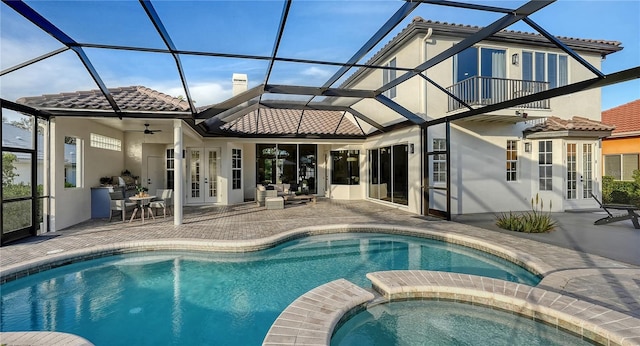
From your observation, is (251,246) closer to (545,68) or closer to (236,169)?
(236,169)

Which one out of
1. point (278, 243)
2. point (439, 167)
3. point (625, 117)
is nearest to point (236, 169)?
point (278, 243)

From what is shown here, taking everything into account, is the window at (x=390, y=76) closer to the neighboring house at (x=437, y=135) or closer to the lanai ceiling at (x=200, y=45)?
the neighboring house at (x=437, y=135)

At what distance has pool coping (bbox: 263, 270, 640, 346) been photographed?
308 cm

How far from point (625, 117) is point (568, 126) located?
29.2ft

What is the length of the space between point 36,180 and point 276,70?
6566 mm

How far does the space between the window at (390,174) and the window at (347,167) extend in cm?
95

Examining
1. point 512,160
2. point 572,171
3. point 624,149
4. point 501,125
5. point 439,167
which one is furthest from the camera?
point 624,149

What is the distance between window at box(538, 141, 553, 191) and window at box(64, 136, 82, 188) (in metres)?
16.0

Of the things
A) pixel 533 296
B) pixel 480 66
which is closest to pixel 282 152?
pixel 480 66

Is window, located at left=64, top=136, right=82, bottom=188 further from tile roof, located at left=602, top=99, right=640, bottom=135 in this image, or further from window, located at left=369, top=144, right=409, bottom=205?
tile roof, located at left=602, top=99, right=640, bottom=135

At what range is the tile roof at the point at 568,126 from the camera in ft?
35.6

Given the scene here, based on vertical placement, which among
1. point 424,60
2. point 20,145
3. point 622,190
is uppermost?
point 424,60

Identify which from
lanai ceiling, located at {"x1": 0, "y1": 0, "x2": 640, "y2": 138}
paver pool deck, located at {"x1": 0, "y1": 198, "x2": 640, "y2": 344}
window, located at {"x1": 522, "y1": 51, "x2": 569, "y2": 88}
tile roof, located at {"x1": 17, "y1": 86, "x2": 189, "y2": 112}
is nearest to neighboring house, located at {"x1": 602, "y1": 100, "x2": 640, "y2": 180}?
window, located at {"x1": 522, "y1": 51, "x2": 569, "y2": 88}

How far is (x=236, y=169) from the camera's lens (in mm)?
13734
